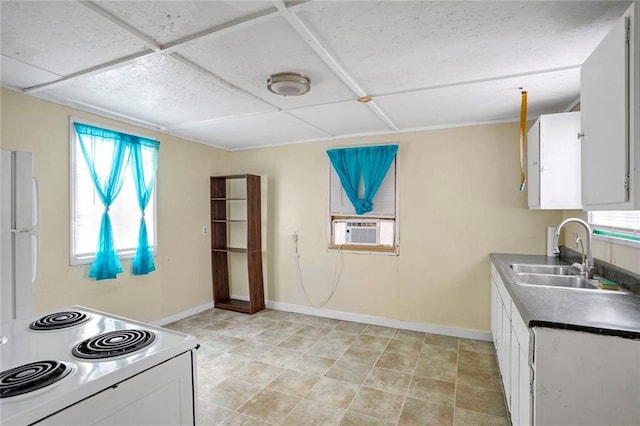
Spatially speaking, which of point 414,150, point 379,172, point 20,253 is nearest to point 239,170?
point 379,172

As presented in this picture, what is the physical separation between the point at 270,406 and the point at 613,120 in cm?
270

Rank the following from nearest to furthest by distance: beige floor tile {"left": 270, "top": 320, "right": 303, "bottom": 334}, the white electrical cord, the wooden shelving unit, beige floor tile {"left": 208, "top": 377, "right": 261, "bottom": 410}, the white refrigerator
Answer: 1. the white refrigerator
2. beige floor tile {"left": 208, "top": 377, "right": 261, "bottom": 410}
3. beige floor tile {"left": 270, "top": 320, "right": 303, "bottom": 334}
4. the white electrical cord
5. the wooden shelving unit

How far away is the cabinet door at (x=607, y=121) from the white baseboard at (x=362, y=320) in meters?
2.43

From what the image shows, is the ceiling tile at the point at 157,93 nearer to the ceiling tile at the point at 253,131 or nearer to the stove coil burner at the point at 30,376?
the ceiling tile at the point at 253,131

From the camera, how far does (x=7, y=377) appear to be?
3.38 ft

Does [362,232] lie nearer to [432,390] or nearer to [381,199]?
[381,199]

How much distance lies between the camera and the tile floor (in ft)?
7.59

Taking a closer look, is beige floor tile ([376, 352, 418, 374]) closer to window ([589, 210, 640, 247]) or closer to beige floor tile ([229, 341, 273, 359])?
beige floor tile ([229, 341, 273, 359])

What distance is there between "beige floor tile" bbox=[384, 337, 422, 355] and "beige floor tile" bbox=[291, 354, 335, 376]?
690 millimetres

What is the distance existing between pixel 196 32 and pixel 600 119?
213 cm

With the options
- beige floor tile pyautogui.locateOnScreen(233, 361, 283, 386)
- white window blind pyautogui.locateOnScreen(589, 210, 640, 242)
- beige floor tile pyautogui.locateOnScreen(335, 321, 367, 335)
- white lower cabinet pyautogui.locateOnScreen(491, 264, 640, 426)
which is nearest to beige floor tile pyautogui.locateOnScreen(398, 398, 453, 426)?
white lower cabinet pyautogui.locateOnScreen(491, 264, 640, 426)

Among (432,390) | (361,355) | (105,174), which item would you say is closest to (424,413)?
(432,390)

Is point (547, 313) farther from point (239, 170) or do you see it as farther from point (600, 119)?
point (239, 170)

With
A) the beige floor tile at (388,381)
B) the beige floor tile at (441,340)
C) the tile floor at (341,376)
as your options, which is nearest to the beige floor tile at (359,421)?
the tile floor at (341,376)
